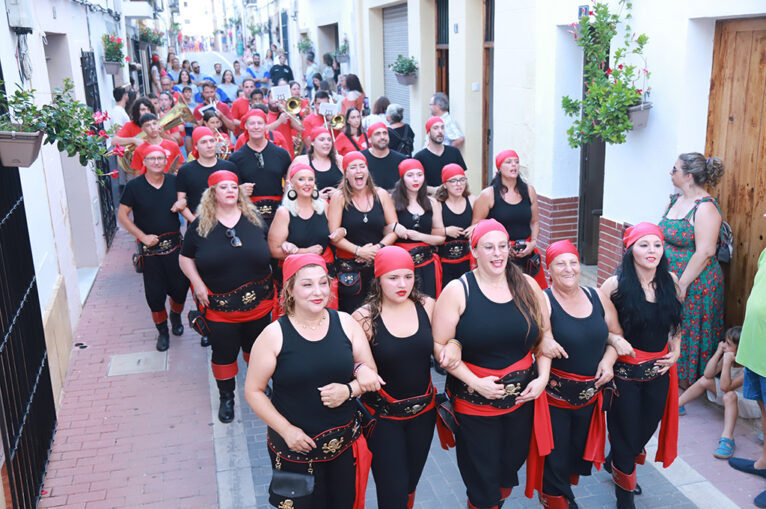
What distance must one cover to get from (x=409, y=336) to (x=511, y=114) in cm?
624

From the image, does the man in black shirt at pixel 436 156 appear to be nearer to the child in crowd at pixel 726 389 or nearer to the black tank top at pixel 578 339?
the child in crowd at pixel 726 389

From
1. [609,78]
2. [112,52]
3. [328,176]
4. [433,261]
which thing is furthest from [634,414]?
[112,52]

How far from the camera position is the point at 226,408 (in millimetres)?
6012

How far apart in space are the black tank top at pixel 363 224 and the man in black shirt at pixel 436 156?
175cm

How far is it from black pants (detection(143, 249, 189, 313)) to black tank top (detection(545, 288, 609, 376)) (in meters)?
4.28

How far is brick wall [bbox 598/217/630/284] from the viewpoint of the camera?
7.20 meters

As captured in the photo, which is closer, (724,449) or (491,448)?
(491,448)

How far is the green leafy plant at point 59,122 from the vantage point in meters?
4.69

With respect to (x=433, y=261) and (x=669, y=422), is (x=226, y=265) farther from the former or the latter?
(x=669, y=422)

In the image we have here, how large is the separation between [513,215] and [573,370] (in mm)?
2656

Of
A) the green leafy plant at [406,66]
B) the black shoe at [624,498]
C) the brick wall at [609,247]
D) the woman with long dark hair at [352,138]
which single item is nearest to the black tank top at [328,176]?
the woman with long dark hair at [352,138]

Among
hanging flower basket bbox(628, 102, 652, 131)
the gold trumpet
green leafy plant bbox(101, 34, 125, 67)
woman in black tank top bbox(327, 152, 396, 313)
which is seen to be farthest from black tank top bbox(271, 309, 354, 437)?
green leafy plant bbox(101, 34, 125, 67)

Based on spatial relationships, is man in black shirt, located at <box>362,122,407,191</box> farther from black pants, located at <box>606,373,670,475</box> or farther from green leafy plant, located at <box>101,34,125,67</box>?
green leafy plant, located at <box>101,34,125,67</box>

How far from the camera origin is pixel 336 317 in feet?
12.8
